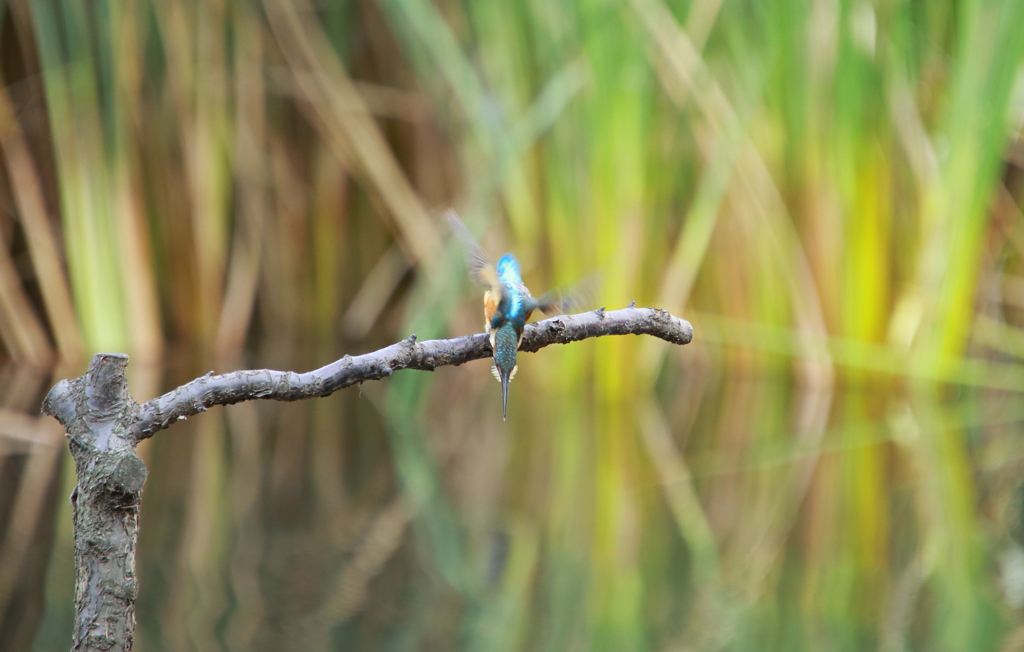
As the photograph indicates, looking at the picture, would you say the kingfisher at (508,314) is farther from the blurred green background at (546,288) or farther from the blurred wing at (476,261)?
the blurred green background at (546,288)

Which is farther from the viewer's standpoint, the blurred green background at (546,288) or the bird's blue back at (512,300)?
the blurred green background at (546,288)

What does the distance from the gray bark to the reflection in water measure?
272 mm

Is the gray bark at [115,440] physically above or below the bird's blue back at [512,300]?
below

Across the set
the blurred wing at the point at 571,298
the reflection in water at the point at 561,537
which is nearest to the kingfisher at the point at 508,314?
the blurred wing at the point at 571,298

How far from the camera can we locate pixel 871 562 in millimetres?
672

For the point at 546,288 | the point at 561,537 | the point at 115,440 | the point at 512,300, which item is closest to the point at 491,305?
the point at 512,300

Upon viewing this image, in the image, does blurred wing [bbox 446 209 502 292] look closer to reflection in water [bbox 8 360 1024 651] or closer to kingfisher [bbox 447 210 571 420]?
kingfisher [bbox 447 210 571 420]

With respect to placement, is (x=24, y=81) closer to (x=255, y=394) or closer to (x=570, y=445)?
(x=570, y=445)

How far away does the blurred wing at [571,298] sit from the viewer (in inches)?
11.6

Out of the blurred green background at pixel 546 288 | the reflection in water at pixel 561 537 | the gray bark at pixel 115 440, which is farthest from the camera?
the blurred green background at pixel 546 288

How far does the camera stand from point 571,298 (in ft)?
0.97

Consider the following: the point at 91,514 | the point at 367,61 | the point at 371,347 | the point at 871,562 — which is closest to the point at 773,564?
the point at 871,562

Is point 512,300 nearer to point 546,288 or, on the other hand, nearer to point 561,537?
point 561,537

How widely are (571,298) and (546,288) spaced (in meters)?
0.91
